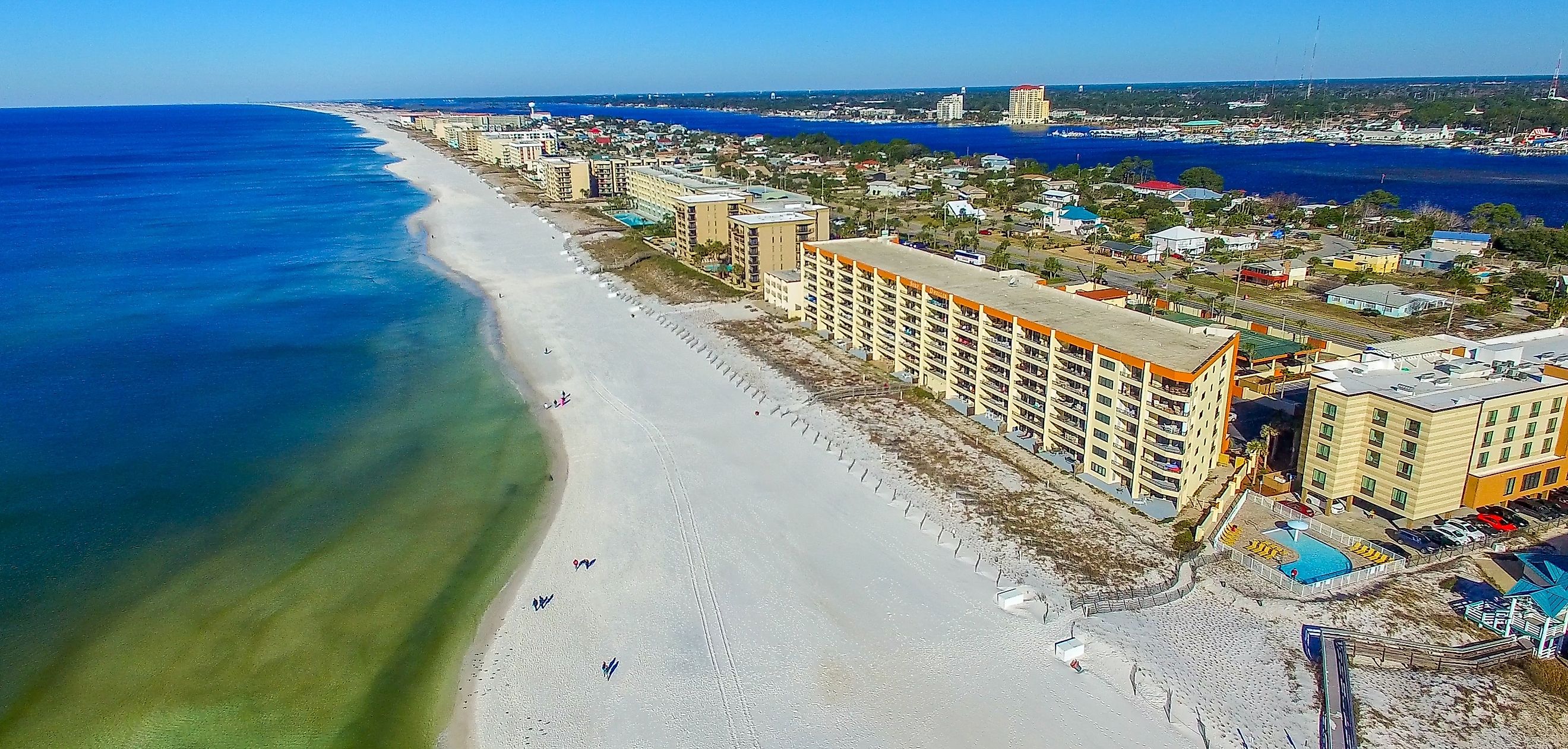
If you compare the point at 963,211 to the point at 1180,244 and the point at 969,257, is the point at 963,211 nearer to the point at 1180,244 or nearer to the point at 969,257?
the point at 1180,244

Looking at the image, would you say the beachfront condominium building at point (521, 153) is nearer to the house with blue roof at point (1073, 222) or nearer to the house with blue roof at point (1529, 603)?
the house with blue roof at point (1073, 222)

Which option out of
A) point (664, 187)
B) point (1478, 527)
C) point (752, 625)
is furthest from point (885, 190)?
point (752, 625)

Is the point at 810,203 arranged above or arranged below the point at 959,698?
above

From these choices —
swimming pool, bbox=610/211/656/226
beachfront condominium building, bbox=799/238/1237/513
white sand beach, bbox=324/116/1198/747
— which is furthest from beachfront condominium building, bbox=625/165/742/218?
white sand beach, bbox=324/116/1198/747

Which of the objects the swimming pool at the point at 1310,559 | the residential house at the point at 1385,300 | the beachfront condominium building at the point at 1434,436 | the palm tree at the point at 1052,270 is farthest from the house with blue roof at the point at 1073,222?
the swimming pool at the point at 1310,559

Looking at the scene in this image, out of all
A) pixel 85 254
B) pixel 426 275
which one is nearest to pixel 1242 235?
pixel 426 275

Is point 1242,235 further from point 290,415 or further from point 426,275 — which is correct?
point 290,415

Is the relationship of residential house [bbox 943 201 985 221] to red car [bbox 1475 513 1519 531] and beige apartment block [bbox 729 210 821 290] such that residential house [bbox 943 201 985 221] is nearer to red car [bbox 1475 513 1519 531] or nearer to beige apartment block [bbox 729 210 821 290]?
beige apartment block [bbox 729 210 821 290]
